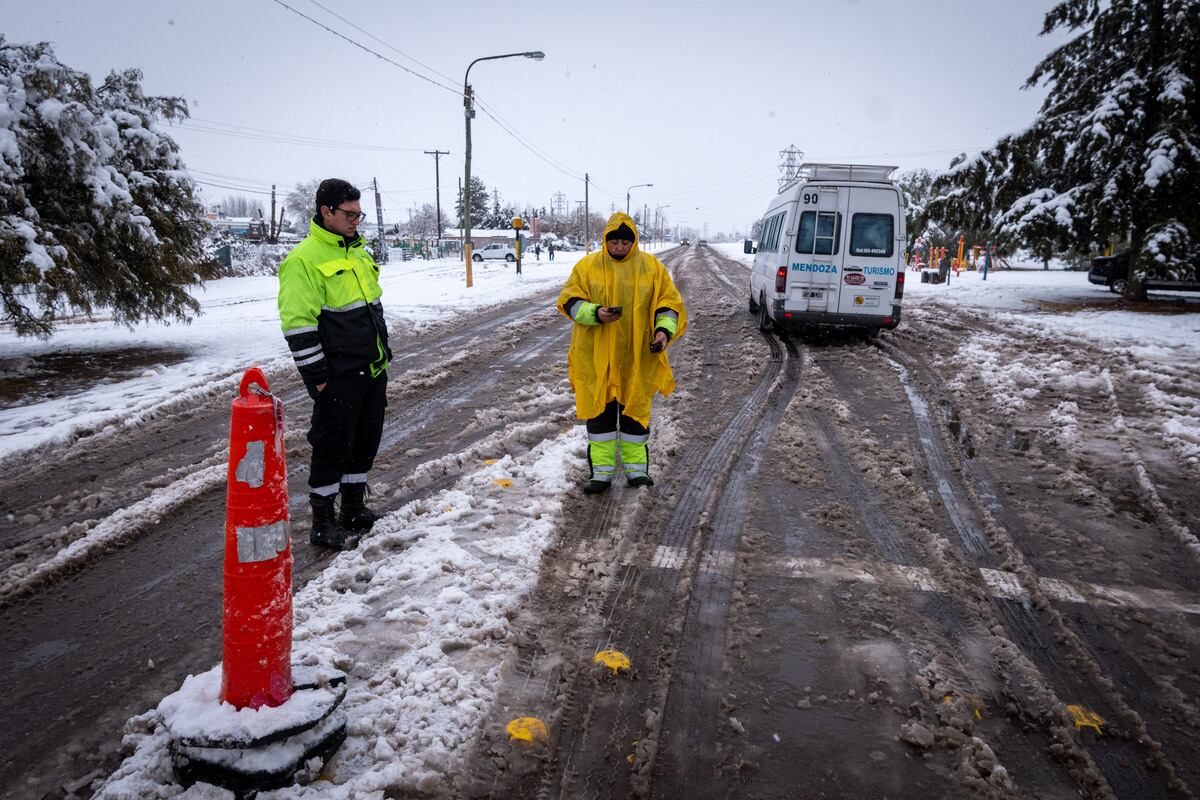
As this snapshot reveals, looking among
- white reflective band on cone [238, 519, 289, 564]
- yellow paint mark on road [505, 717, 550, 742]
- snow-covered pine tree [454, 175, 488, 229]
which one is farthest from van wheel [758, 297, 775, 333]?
snow-covered pine tree [454, 175, 488, 229]

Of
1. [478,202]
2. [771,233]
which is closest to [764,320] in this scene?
[771,233]

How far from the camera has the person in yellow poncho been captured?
179 inches

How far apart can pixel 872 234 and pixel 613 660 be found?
9873 mm

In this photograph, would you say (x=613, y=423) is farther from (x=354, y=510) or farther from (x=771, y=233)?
(x=771, y=233)

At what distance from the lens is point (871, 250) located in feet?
35.1

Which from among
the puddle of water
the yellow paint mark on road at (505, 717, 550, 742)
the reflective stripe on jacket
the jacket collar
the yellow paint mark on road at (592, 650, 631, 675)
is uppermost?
the jacket collar

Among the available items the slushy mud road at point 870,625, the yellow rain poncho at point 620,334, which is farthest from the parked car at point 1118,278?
the yellow rain poncho at point 620,334

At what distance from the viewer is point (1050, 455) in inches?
212

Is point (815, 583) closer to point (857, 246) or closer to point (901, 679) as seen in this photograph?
point (901, 679)

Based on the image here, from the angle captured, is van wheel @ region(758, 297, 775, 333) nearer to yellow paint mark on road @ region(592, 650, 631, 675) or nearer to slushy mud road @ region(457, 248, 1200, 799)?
slushy mud road @ region(457, 248, 1200, 799)

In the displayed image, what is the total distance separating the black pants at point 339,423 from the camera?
12.2 ft

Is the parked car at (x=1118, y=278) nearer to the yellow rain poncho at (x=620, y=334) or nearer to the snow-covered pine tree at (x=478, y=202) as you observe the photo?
the yellow rain poncho at (x=620, y=334)

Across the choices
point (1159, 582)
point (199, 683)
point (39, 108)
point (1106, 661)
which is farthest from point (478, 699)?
point (39, 108)

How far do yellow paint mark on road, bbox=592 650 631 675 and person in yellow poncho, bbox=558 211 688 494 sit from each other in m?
1.80
